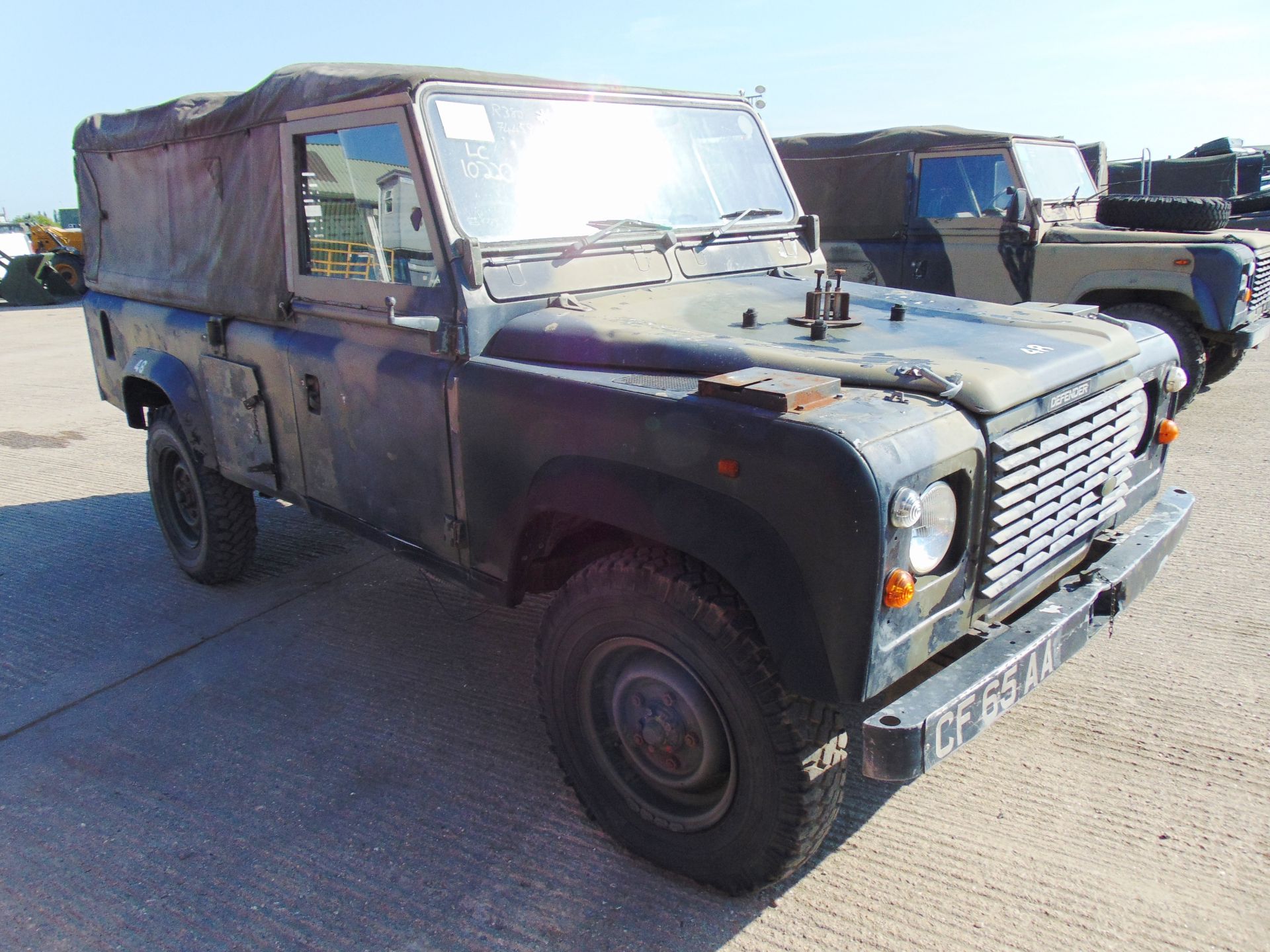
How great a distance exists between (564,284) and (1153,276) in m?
5.24

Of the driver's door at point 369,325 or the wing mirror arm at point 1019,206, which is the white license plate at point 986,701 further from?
the wing mirror arm at point 1019,206

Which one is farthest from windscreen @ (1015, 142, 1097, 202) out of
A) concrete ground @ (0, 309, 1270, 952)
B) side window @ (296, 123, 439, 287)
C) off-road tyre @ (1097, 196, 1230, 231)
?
side window @ (296, 123, 439, 287)

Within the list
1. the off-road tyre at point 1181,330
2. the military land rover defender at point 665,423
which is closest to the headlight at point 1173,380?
the military land rover defender at point 665,423

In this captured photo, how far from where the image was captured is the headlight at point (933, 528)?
1998 mm

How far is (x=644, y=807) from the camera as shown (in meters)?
2.48

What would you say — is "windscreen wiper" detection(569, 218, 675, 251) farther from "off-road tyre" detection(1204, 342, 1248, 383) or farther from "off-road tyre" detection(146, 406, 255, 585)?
"off-road tyre" detection(1204, 342, 1248, 383)

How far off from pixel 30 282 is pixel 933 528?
20.9 meters

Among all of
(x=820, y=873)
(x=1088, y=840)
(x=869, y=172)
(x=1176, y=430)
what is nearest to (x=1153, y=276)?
(x=869, y=172)

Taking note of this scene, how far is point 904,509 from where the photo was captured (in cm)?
188

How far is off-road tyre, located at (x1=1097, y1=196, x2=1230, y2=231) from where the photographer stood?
6.59 meters

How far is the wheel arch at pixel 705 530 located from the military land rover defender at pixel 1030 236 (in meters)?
5.15

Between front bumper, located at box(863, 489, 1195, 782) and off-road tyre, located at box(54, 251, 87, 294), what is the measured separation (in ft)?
67.6

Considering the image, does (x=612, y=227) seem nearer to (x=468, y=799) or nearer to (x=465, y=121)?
(x=465, y=121)

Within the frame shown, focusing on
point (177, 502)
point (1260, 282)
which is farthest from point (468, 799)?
point (1260, 282)
